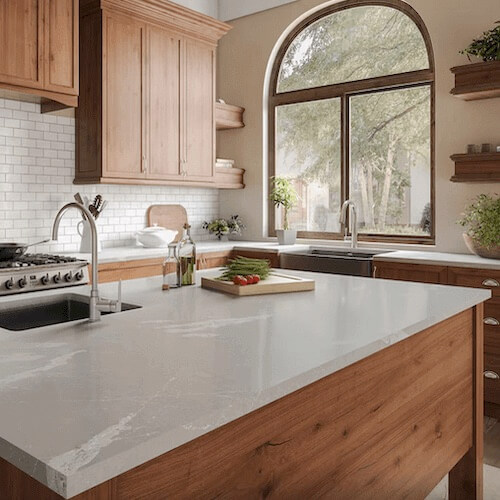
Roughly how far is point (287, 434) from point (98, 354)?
0.50m

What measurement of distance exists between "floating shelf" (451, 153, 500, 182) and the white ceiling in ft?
7.86

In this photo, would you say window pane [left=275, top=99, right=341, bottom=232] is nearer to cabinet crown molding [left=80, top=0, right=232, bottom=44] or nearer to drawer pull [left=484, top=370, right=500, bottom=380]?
cabinet crown molding [left=80, top=0, right=232, bottom=44]

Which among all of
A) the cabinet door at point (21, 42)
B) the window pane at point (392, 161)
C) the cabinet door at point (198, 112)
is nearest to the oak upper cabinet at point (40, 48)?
the cabinet door at point (21, 42)

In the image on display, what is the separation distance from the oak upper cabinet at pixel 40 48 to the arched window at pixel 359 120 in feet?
7.59

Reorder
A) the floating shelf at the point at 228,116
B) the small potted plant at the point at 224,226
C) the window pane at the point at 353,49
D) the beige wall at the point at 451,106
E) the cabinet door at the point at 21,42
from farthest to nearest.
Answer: the small potted plant at the point at 224,226 → the floating shelf at the point at 228,116 → the window pane at the point at 353,49 → the beige wall at the point at 451,106 → the cabinet door at the point at 21,42

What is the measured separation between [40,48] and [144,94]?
3.36 feet

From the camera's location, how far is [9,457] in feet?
2.83

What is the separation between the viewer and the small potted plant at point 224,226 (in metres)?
5.65

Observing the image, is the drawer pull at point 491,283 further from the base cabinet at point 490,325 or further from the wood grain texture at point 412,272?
the wood grain texture at point 412,272

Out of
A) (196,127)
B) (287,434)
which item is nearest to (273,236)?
(196,127)

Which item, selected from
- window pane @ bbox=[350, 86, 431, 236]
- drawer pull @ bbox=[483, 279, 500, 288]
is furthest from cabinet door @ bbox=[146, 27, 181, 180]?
drawer pull @ bbox=[483, 279, 500, 288]

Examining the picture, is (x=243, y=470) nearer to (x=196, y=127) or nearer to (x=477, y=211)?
(x=477, y=211)

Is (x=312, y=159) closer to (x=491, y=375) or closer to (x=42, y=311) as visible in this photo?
(x=491, y=375)

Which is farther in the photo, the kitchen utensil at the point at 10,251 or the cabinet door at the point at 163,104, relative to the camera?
the cabinet door at the point at 163,104
